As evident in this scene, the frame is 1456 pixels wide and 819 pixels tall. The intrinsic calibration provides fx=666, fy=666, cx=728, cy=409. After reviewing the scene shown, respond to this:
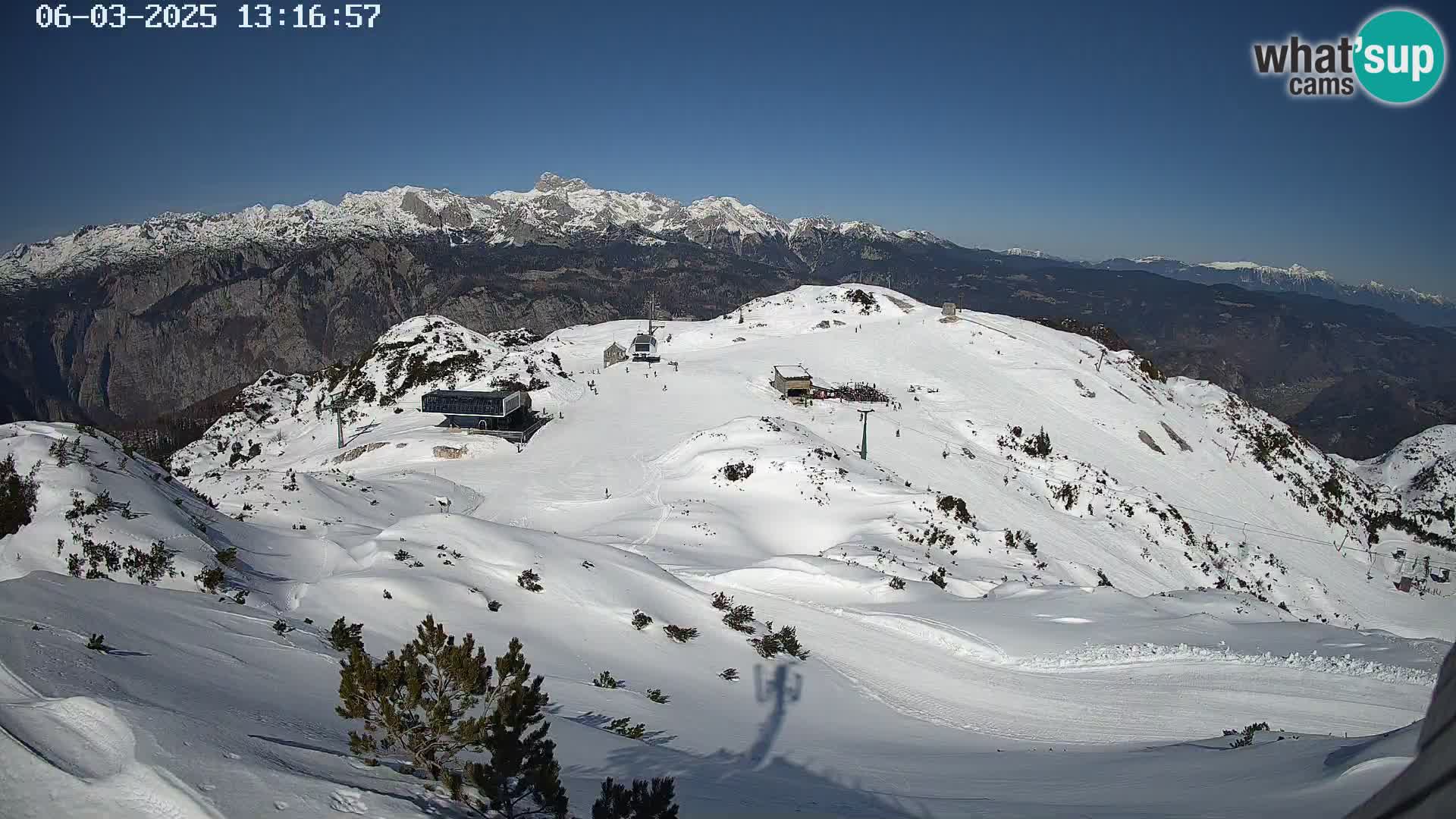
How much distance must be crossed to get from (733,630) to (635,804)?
9.77 m

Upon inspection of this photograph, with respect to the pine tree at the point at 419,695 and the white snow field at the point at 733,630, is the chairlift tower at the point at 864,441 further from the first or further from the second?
the pine tree at the point at 419,695

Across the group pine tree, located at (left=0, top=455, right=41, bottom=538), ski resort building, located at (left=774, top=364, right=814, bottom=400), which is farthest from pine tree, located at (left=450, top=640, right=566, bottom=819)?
ski resort building, located at (left=774, top=364, right=814, bottom=400)

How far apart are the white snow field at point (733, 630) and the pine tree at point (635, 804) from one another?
128 centimetres

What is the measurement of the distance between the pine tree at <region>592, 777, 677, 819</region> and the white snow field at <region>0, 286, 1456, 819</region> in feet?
4.21

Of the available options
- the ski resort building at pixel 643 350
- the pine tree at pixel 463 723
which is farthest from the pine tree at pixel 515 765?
the ski resort building at pixel 643 350

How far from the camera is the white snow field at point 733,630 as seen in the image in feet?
23.7

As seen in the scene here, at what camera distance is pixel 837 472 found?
3141cm

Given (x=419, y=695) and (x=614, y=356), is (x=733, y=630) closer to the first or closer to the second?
(x=419, y=695)

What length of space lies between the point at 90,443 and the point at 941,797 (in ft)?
59.4

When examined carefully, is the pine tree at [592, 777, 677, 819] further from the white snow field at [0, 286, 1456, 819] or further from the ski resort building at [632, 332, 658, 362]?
the ski resort building at [632, 332, 658, 362]

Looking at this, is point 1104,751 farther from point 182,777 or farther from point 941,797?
point 182,777

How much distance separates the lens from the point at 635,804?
6.49m

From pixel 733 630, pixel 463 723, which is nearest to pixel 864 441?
pixel 733 630

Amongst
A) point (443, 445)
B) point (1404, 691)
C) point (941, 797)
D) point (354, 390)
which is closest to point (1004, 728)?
point (941, 797)
